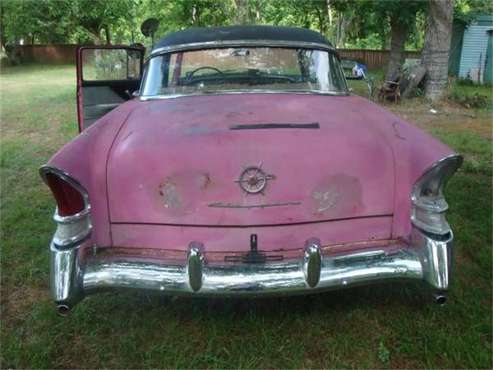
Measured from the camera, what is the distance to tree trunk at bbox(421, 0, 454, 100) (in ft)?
32.9

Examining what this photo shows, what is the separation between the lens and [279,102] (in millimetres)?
A: 3004

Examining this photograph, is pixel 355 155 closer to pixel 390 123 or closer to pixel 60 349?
pixel 390 123

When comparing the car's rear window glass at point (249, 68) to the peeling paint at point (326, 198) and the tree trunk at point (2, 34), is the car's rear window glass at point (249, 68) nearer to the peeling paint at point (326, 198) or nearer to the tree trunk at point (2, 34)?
the peeling paint at point (326, 198)

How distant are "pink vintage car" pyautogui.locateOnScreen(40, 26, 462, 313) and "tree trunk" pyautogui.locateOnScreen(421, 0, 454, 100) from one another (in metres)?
8.53

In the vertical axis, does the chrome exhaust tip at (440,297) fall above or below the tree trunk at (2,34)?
below

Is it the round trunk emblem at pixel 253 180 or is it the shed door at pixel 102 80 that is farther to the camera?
the shed door at pixel 102 80

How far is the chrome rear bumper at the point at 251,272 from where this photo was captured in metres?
2.30

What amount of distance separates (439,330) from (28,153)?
5.49m

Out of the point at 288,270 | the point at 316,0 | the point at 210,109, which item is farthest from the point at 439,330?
the point at 316,0

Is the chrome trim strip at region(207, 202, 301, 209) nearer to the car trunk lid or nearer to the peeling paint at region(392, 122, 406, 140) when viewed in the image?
→ the car trunk lid

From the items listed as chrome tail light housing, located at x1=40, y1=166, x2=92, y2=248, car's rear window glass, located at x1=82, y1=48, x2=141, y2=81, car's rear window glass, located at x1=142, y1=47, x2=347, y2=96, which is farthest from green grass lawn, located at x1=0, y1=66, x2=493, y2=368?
car's rear window glass, located at x1=82, y1=48, x2=141, y2=81

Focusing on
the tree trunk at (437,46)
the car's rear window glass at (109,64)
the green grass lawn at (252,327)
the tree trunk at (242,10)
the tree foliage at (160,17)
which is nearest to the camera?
the green grass lawn at (252,327)

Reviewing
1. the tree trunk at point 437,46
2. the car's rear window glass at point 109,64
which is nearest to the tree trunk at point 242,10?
the tree trunk at point 437,46

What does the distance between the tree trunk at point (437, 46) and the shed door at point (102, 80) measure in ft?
23.0
